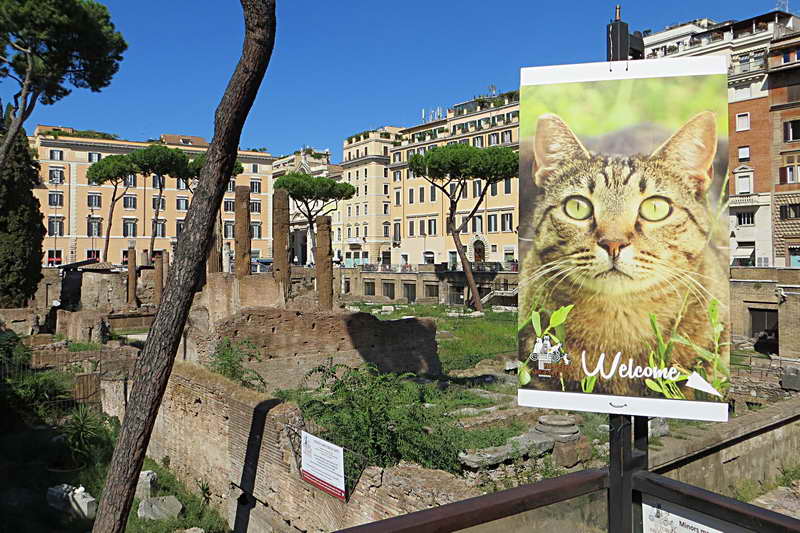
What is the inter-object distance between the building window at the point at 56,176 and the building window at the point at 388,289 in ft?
84.9

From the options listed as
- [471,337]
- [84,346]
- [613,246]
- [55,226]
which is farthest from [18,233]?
[613,246]

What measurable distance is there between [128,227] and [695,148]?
5120 centimetres

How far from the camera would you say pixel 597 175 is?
2.40m

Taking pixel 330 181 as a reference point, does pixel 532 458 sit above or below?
below

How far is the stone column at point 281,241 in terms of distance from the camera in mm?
18328

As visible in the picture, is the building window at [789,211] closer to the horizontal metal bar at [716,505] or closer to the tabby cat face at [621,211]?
the tabby cat face at [621,211]

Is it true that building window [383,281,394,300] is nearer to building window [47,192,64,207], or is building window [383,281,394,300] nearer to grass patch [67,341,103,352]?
grass patch [67,341,103,352]

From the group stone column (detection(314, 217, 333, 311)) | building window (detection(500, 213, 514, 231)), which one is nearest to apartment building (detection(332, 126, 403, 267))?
building window (detection(500, 213, 514, 231))

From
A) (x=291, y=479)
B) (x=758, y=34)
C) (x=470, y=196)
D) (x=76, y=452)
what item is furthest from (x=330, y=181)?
(x=291, y=479)

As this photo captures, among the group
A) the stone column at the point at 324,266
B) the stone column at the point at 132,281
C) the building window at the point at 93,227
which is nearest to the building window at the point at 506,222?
the stone column at the point at 132,281

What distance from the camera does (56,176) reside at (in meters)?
46.3

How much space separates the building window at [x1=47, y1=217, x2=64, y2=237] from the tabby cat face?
50.5 m

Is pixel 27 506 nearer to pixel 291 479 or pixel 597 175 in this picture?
pixel 291 479

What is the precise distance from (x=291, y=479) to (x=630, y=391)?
214 inches
